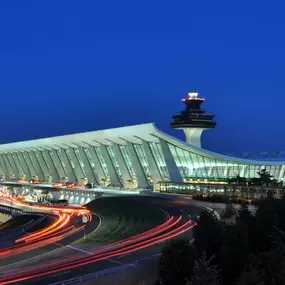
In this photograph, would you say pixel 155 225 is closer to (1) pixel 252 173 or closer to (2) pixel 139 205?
(2) pixel 139 205

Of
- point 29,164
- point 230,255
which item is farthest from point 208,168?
point 29,164

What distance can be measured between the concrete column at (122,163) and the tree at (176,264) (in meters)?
48.1

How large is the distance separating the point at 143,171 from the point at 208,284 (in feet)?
162

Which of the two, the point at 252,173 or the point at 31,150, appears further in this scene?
the point at 31,150

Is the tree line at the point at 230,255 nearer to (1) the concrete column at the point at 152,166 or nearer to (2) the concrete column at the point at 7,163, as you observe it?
(1) the concrete column at the point at 152,166

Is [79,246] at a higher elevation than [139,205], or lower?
higher

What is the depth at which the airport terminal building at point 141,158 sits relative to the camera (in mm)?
54125

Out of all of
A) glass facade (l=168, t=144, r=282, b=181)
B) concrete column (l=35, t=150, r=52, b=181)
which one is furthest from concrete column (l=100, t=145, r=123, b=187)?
concrete column (l=35, t=150, r=52, b=181)

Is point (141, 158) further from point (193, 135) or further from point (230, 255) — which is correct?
point (230, 255)

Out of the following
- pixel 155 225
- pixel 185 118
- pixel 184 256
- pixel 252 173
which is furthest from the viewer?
pixel 185 118

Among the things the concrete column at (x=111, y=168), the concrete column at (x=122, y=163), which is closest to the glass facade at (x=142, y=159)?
the concrete column at (x=122, y=163)

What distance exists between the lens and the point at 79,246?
21.9 metres

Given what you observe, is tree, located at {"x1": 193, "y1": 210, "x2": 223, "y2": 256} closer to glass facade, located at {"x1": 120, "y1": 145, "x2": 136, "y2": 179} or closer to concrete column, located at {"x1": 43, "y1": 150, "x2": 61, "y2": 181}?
glass facade, located at {"x1": 120, "y1": 145, "x2": 136, "y2": 179}

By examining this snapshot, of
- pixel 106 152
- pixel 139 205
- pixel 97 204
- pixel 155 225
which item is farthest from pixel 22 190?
pixel 155 225
